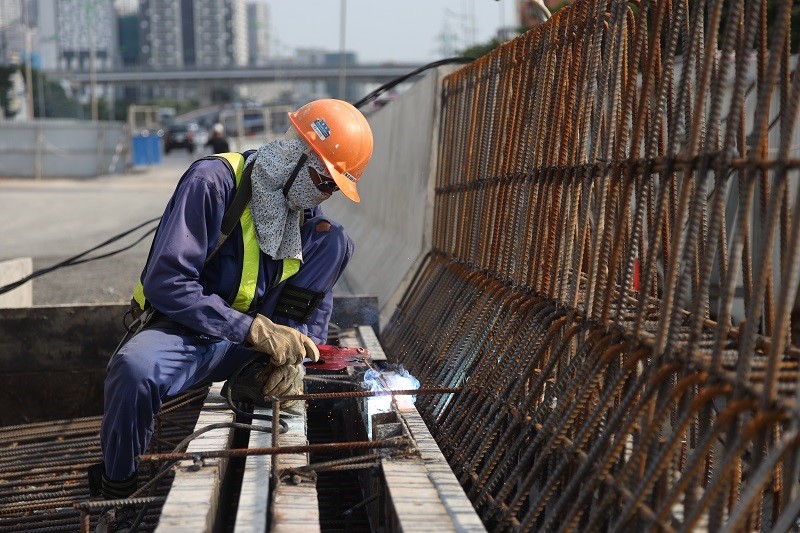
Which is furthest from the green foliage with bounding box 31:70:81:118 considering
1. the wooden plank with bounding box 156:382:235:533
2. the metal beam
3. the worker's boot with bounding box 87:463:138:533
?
the wooden plank with bounding box 156:382:235:533

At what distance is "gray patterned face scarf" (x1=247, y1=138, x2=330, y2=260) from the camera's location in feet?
16.1

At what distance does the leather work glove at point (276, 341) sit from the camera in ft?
15.8

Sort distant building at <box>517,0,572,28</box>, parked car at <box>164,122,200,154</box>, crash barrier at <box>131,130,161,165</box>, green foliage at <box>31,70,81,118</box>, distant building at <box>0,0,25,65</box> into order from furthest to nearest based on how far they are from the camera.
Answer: green foliage at <box>31,70,81,118</box>, distant building at <box>0,0,25,65</box>, parked car at <box>164,122,200,154</box>, crash barrier at <box>131,130,161,165</box>, distant building at <box>517,0,572,28</box>

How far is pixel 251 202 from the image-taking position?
493 cm

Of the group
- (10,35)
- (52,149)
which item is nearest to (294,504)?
(52,149)

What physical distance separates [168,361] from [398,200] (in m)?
4.61

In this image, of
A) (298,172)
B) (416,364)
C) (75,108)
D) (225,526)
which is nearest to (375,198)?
(416,364)

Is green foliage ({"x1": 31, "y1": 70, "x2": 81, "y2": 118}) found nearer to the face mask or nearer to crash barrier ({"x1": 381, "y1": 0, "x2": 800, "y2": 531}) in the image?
the face mask

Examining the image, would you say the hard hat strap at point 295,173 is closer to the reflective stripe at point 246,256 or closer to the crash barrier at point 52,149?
the reflective stripe at point 246,256

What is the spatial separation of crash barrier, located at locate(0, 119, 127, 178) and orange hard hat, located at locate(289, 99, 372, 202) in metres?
36.6

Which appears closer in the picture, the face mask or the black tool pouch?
the face mask

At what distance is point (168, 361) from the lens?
4641 millimetres

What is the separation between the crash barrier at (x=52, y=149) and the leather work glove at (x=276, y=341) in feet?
121

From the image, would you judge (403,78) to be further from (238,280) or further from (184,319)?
(184,319)
